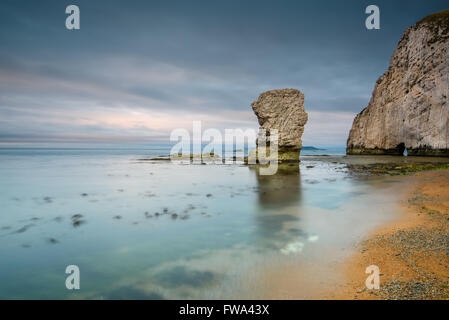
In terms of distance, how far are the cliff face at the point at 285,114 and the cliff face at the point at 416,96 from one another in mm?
26458

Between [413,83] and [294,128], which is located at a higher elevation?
[413,83]

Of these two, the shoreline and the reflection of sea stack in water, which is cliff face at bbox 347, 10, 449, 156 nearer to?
the reflection of sea stack in water

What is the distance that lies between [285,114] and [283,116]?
0.48m

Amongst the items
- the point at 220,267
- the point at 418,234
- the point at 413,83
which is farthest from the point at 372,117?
the point at 220,267

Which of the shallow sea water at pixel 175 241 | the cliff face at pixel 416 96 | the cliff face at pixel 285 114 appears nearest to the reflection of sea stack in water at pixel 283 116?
the cliff face at pixel 285 114

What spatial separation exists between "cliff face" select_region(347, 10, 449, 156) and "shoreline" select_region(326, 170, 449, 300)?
46060 millimetres

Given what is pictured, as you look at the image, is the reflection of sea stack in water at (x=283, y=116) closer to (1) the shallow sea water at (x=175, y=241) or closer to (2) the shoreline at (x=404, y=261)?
(1) the shallow sea water at (x=175, y=241)

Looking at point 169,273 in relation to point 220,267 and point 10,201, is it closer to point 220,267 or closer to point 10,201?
point 220,267

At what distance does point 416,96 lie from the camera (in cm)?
4497

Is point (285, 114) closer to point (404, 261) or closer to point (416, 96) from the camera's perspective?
point (416, 96)

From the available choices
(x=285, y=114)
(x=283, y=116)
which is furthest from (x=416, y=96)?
(x=283, y=116)

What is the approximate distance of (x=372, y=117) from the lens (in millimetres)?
58594

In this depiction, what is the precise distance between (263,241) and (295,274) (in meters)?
1.98

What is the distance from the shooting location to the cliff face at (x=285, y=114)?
33969mm
